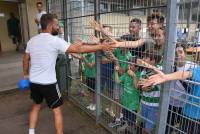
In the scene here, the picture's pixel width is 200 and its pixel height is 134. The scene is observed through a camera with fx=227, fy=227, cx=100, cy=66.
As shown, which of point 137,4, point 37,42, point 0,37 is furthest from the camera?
point 0,37

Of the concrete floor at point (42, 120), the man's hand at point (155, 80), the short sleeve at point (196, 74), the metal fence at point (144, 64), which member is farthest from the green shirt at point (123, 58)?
the concrete floor at point (42, 120)

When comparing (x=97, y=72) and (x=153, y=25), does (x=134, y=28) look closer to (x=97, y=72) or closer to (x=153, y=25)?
(x=153, y=25)

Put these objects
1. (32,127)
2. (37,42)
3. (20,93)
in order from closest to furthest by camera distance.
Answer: (37,42) → (32,127) → (20,93)

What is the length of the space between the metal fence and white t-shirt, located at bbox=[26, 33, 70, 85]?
0.62 meters

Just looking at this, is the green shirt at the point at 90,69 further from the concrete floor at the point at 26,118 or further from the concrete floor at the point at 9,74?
the concrete floor at the point at 9,74

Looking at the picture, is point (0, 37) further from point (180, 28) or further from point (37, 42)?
point (180, 28)

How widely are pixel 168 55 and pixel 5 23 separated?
11.2 m

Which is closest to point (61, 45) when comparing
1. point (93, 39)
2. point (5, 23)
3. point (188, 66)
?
point (93, 39)

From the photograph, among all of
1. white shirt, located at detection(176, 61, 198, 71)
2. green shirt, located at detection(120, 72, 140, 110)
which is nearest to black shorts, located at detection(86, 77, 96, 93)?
green shirt, located at detection(120, 72, 140, 110)

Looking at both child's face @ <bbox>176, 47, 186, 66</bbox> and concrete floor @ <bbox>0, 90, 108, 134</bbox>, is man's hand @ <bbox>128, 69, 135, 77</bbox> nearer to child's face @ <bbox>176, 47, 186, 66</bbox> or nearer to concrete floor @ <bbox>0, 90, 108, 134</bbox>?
child's face @ <bbox>176, 47, 186, 66</bbox>

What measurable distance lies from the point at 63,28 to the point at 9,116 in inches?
79.0

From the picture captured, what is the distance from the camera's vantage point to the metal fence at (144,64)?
82.3 inches

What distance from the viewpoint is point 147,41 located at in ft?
8.03

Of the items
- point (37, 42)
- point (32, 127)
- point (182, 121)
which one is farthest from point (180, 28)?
point (32, 127)
